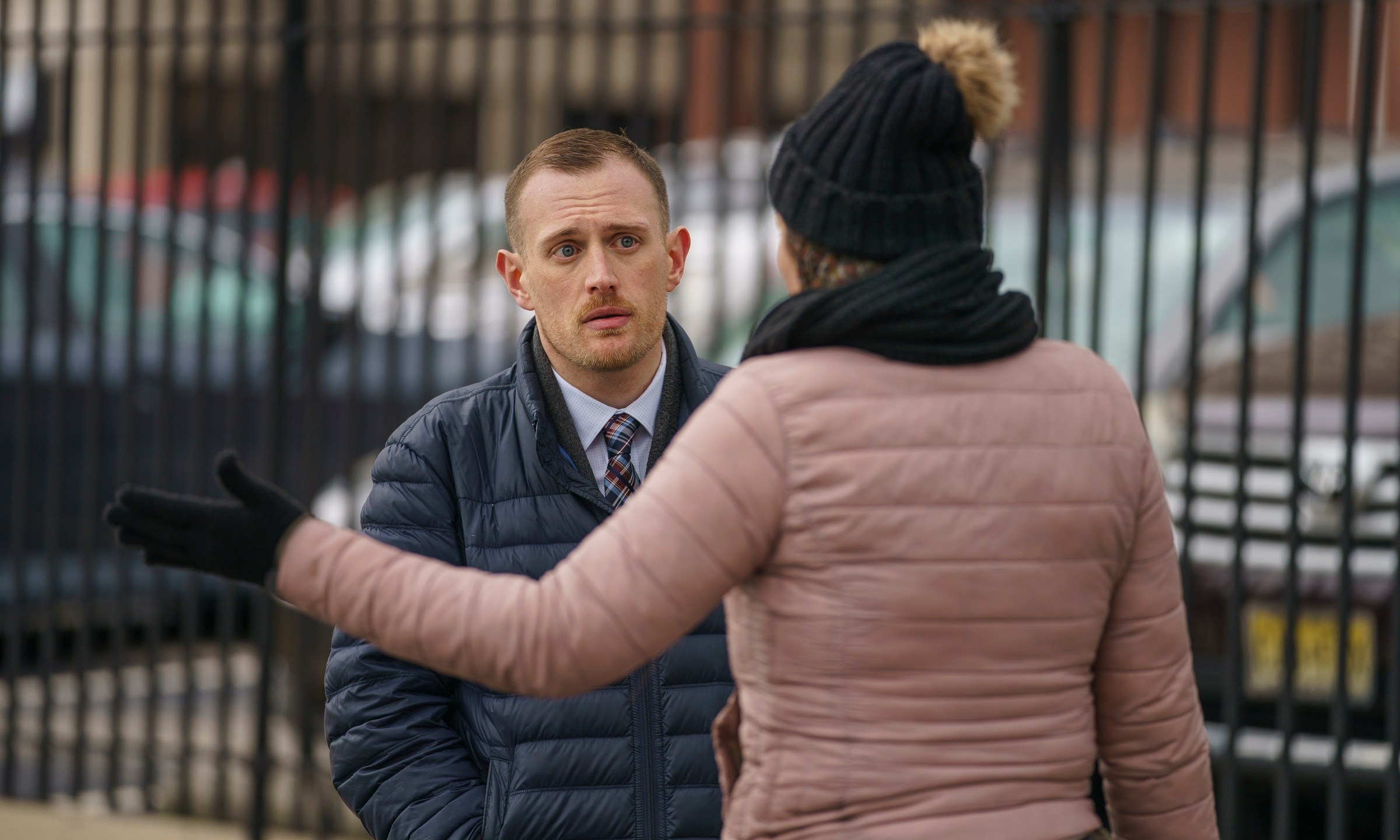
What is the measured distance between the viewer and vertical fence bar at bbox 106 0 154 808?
221 inches

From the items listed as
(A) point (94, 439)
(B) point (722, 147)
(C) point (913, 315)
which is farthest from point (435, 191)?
(C) point (913, 315)

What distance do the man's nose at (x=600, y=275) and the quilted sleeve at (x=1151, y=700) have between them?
3.42 ft

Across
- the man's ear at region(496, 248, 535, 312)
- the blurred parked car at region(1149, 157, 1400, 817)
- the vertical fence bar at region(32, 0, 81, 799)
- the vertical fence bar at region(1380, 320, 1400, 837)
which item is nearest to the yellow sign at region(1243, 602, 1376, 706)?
the blurred parked car at region(1149, 157, 1400, 817)

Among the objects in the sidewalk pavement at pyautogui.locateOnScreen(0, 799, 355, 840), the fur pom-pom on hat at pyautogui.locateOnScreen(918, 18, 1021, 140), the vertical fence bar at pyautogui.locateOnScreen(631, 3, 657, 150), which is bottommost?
the sidewalk pavement at pyautogui.locateOnScreen(0, 799, 355, 840)

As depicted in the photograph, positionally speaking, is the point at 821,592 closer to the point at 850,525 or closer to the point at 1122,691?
the point at 850,525

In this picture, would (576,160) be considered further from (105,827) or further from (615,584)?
(105,827)

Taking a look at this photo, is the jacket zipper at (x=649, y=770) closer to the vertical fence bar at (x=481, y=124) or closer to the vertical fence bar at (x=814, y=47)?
the vertical fence bar at (x=814, y=47)

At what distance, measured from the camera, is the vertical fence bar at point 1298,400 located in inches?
163

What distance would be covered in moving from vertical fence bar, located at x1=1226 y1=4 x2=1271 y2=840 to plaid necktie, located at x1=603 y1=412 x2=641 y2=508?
208 cm

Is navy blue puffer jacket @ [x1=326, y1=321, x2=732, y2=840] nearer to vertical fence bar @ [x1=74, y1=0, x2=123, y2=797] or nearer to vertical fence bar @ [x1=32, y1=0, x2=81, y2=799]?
vertical fence bar @ [x1=74, y1=0, x2=123, y2=797]

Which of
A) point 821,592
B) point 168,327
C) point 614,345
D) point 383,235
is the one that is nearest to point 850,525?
point 821,592

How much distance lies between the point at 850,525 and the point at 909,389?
0.18 m

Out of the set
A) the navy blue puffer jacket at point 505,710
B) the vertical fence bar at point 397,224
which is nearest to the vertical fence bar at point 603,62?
the vertical fence bar at point 397,224

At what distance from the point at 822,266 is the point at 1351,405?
8.57 feet
